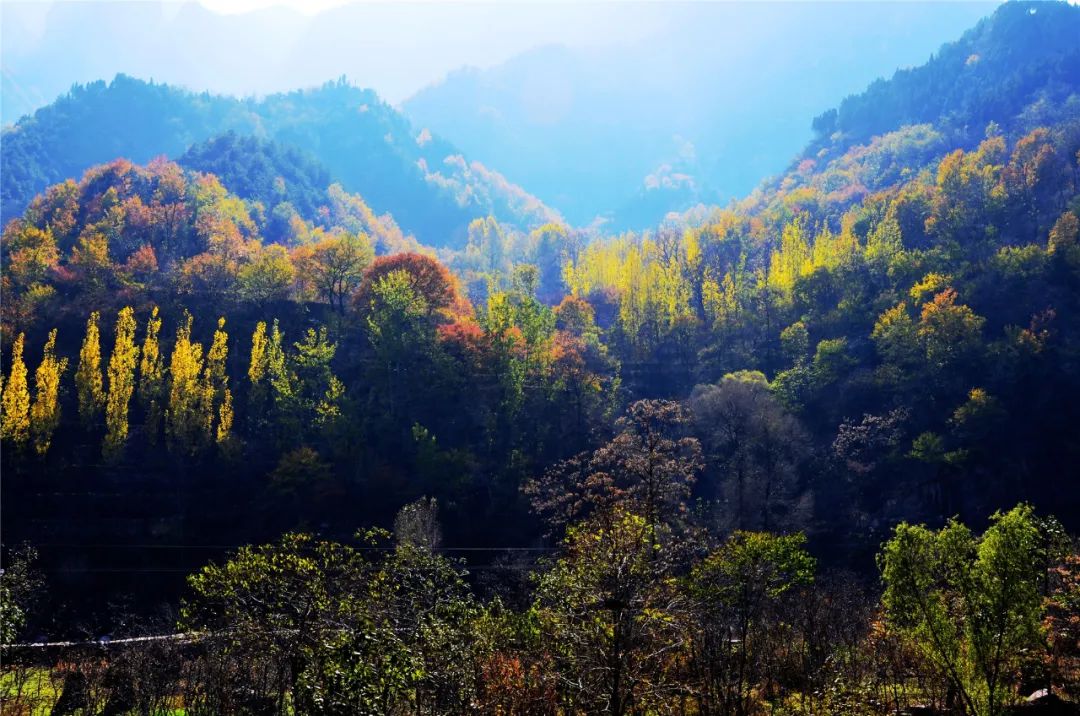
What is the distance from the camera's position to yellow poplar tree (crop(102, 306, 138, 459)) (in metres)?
39.1

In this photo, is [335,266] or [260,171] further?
[260,171]

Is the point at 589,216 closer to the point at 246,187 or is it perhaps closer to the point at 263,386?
the point at 246,187

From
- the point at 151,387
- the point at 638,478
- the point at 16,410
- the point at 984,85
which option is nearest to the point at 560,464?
the point at 638,478

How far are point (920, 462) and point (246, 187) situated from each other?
84285 mm

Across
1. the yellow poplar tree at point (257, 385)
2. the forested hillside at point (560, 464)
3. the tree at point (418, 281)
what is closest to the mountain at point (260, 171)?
the forested hillside at point (560, 464)

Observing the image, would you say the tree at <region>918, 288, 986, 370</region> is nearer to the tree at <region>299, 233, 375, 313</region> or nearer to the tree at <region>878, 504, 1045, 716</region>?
the tree at <region>878, 504, 1045, 716</region>

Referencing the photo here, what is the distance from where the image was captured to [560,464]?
135 feet

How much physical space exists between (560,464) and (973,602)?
26.5 m

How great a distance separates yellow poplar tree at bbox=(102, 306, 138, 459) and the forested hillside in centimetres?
16

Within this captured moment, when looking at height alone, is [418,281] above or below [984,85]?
below

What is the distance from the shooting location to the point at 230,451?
40.8 meters

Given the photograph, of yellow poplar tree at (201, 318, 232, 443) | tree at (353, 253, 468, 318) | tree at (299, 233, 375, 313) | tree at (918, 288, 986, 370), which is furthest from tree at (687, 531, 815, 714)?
tree at (299, 233, 375, 313)

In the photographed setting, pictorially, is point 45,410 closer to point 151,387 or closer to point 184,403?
point 151,387

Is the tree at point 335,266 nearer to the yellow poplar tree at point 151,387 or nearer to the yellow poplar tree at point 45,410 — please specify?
the yellow poplar tree at point 151,387
